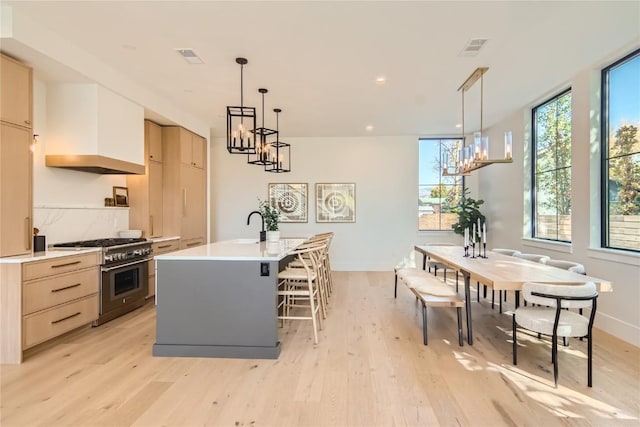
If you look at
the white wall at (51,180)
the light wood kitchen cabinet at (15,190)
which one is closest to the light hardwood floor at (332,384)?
the light wood kitchen cabinet at (15,190)

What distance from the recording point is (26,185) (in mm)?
3020

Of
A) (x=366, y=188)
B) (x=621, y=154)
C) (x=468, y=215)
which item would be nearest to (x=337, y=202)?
(x=366, y=188)

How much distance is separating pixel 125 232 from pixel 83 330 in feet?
4.88

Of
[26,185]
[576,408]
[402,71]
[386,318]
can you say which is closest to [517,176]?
[402,71]

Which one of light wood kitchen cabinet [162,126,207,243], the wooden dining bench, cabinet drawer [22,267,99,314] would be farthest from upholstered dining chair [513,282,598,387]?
light wood kitchen cabinet [162,126,207,243]

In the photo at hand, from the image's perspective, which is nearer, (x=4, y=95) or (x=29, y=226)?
(x=4, y=95)

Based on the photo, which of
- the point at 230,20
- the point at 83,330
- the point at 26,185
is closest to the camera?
the point at 230,20

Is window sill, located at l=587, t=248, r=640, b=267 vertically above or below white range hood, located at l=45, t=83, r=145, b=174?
below

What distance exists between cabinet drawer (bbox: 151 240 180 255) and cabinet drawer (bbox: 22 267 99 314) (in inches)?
44.3

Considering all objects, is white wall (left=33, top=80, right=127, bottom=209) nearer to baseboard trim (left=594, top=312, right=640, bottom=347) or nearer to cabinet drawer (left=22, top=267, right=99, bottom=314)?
cabinet drawer (left=22, top=267, right=99, bottom=314)

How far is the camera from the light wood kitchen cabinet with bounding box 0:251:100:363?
275cm

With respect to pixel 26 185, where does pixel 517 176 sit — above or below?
above

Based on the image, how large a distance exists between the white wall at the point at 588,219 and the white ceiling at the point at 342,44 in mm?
430

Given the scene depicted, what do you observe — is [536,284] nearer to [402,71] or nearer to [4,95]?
[402,71]
